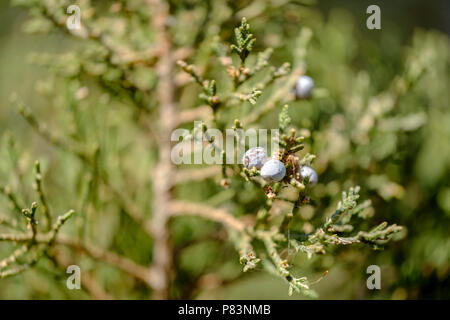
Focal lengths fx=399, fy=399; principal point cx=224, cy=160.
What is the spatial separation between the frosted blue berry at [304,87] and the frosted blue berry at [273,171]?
49 cm

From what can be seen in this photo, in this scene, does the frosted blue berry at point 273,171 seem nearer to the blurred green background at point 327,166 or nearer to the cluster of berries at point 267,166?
the cluster of berries at point 267,166

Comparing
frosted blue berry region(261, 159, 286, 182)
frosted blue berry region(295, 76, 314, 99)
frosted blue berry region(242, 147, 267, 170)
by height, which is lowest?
frosted blue berry region(261, 159, 286, 182)

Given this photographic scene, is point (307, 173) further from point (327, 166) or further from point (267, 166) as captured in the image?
point (327, 166)

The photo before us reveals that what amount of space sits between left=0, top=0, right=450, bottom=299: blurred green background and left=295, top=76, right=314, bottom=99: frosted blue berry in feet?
0.39

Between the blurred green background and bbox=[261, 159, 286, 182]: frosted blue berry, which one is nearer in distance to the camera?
bbox=[261, 159, 286, 182]: frosted blue berry

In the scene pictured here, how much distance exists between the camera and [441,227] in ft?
5.79

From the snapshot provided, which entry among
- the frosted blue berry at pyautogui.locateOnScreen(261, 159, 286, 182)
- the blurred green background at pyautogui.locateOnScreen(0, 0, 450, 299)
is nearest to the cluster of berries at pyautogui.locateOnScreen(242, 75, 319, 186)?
the frosted blue berry at pyautogui.locateOnScreen(261, 159, 286, 182)

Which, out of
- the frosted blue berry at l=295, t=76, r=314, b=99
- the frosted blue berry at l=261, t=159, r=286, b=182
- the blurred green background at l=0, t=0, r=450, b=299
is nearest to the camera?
the frosted blue berry at l=261, t=159, r=286, b=182

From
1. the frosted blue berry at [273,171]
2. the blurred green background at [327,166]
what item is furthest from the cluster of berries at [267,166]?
the blurred green background at [327,166]

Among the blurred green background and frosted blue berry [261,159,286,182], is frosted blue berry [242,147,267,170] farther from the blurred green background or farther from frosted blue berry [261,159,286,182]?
the blurred green background

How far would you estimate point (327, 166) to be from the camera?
1.60 metres

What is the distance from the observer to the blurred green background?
5.16 feet

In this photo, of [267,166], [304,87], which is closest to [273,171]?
[267,166]

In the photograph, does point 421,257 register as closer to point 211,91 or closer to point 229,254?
point 229,254
